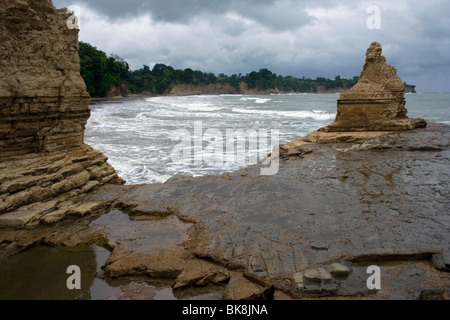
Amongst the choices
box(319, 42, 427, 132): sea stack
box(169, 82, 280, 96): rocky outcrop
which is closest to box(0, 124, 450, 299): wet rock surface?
box(319, 42, 427, 132): sea stack

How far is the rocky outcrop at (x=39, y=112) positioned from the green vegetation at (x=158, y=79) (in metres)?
41.9

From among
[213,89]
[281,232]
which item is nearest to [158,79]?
[213,89]

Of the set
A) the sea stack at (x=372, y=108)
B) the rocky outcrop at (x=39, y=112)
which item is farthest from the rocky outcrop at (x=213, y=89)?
the rocky outcrop at (x=39, y=112)

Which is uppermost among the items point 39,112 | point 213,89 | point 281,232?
point 213,89

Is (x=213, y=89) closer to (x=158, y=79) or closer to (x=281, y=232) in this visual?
(x=158, y=79)

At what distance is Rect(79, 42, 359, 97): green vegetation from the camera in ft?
151

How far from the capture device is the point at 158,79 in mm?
88312

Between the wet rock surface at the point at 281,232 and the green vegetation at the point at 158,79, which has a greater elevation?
the green vegetation at the point at 158,79

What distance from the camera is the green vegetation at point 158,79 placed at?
46.0 m

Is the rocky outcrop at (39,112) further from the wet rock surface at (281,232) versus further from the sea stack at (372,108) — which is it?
the sea stack at (372,108)

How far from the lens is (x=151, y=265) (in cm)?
324

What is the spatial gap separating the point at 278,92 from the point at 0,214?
363 ft

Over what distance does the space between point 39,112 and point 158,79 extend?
286 feet

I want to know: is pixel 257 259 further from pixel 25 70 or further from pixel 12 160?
pixel 25 70
